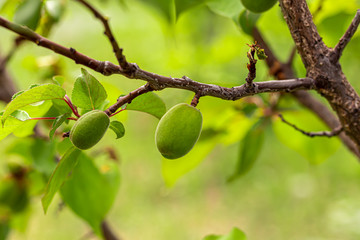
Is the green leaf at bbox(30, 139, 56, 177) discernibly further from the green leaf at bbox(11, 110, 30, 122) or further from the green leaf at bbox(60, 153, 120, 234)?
the green leaf at bbox(11, 110, 30, 122)

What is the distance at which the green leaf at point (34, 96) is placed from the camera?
1.32 ft

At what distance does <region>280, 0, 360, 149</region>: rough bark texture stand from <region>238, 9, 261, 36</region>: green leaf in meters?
0.09

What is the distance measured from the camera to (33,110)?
1.59 feet

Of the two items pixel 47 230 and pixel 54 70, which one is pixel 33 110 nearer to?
pixel 54 70

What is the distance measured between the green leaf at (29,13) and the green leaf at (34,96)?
0.17 m

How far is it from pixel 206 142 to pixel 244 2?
33cm

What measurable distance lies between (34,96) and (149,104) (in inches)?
4.9

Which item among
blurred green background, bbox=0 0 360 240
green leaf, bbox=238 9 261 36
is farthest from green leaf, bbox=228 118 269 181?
blurred green background, bbox=0 0 360 240

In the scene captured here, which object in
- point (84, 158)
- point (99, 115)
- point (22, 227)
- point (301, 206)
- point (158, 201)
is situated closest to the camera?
point (99, 115)

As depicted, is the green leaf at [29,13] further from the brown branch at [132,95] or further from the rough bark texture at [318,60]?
the rough bark texture at [318,60]

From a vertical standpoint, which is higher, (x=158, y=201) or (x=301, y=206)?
(x=301, y=206)

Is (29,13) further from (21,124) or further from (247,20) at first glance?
(247,20)

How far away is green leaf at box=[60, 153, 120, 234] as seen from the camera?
65 centimetres

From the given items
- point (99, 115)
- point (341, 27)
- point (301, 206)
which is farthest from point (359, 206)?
point (99, 115)
